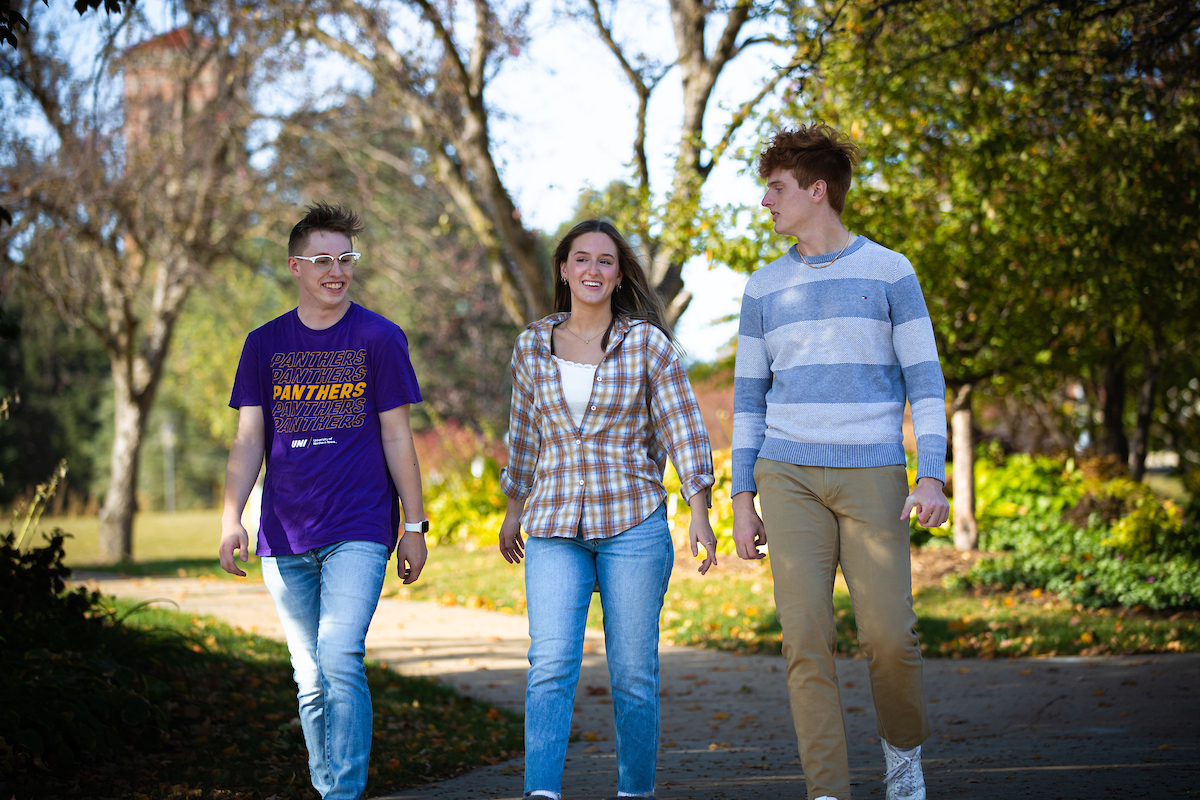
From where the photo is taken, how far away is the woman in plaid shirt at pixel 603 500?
3.04 metres

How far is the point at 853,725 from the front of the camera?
5.11 meters

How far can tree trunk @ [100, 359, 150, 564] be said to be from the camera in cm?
1427

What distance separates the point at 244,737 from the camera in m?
4.35

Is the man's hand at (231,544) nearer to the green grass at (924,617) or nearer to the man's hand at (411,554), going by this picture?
the man's hand at (411,554)

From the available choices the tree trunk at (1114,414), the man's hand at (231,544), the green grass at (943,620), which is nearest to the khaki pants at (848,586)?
the man's hand at (231,544)

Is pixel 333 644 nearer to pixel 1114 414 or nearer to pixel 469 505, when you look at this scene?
pixel 469 505

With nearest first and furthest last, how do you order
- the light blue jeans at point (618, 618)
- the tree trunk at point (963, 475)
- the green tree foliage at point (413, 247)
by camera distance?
1. the light blue jeans at point (618, 618)
2. the tree trunk at point (963, 475)
3. the green tree foliage at point (413, 247)

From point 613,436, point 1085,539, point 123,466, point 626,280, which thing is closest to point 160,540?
point 123,466

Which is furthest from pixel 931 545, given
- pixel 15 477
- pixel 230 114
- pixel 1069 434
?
pixel 15 477

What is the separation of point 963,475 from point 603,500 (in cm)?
775

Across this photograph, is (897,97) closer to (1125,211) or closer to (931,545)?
(1125,211)

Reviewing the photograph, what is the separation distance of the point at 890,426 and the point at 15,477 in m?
34.5

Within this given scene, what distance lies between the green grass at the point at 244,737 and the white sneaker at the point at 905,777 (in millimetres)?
1900

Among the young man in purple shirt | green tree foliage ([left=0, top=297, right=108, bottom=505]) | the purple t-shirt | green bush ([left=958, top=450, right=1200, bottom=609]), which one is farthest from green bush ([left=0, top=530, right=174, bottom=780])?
green tree foliage ([left=0, top=297, right=108, bottom=505])
